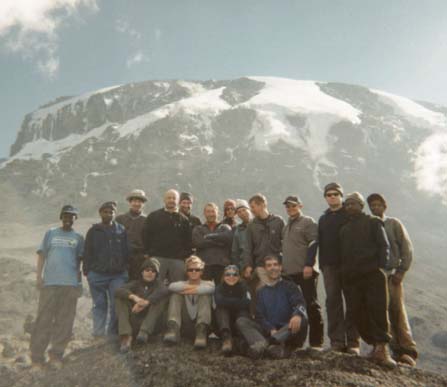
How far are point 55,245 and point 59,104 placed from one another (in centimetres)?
14101

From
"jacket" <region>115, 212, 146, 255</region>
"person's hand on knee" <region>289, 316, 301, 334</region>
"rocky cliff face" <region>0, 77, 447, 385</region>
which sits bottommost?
"person's hand on knee" <region>289, 316, 301, 334</region>

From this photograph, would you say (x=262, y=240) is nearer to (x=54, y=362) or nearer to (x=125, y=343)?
(x=125, y=343)

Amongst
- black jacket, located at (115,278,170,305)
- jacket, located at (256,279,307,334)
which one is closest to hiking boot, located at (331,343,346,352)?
jacket, located at (256,279,307,334)

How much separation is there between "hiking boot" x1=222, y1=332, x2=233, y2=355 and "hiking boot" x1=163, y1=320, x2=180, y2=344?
2.43 feet

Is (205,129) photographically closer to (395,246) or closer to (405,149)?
(405,149)

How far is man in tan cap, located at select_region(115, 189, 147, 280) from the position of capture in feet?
Answer: 25.7

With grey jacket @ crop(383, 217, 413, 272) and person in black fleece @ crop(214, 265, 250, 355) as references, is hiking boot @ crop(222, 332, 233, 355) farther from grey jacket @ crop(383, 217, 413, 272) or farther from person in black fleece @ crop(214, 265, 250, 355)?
grey jacket @ crop(383, 217, 413, 272)

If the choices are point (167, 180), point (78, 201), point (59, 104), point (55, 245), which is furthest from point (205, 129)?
point (55, 245)

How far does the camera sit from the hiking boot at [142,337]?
244 inches

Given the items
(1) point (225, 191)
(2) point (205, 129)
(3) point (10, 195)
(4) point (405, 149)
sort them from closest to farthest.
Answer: (1) point (225, 191), (3) point (10, 195), (4) point (405, 149), (2) point (205, 129)

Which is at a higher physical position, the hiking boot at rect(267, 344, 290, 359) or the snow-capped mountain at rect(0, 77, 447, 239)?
the snow-capped mountain at rect(0, 77, 447, 239)

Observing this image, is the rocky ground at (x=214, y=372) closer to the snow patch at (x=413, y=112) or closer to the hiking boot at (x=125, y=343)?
the hiking boot at (x=125, y=343)

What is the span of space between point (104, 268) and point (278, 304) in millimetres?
3239

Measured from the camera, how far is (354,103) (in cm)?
10969
